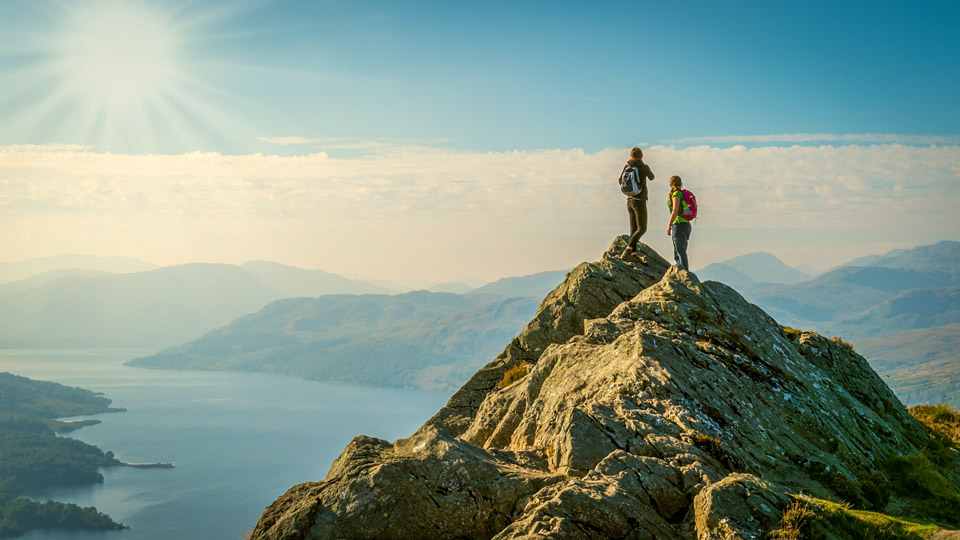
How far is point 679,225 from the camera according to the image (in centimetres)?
2539

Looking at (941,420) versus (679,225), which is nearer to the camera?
(679,225)

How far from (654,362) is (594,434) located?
3718 mm

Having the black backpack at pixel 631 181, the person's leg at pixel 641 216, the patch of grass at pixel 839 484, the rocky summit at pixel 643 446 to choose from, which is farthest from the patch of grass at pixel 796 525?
the person's leg at pixel 641 216

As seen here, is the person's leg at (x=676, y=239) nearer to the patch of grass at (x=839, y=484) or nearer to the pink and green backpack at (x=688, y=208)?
the pink and green backpack at (x=688, y=208)

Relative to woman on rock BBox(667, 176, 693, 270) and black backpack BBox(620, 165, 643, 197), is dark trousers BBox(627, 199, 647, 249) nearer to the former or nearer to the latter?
black backpack BBox(620, 165, 643, 197)

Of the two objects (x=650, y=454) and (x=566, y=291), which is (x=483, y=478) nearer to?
(x=650, y=454)

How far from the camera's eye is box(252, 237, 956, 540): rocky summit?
11516 millimetres

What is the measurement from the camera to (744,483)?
1155cm

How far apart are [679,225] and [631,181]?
337 cm

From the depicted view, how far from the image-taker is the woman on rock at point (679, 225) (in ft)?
83.0

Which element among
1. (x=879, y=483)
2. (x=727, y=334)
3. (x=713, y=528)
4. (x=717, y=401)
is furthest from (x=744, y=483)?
(x=727, y=334)

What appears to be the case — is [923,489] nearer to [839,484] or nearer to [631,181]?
[839,484]

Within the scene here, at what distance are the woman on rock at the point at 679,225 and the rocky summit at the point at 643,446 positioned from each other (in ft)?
7.73

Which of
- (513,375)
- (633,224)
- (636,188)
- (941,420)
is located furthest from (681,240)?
(941,420)
